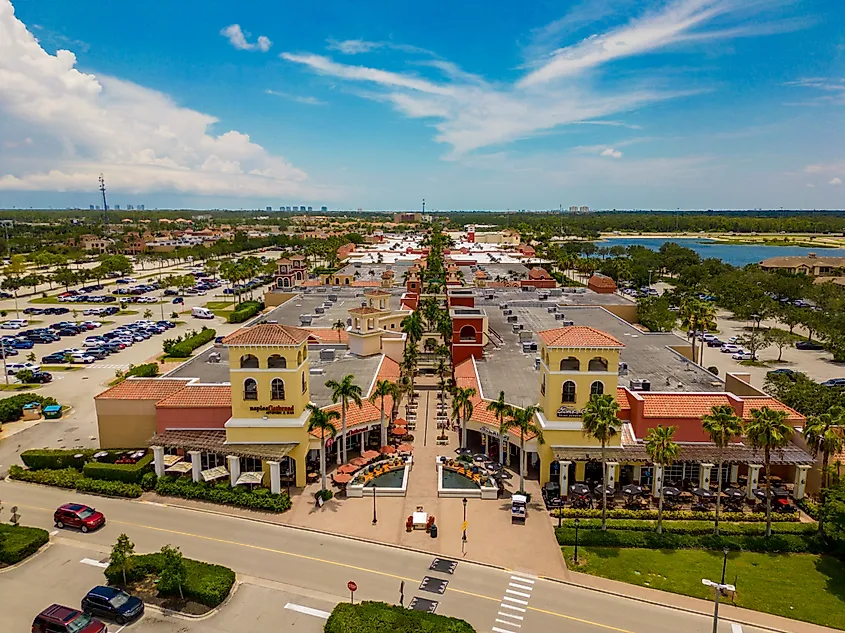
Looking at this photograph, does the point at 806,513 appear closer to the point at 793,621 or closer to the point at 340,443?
the point at 793,621

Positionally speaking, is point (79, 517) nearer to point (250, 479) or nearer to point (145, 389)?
point (250, 479)

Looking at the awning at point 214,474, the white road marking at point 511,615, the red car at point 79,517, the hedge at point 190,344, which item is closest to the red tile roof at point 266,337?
the awning at point 214,474

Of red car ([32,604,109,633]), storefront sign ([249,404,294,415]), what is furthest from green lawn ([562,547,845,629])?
red car ([32,604,109,633])

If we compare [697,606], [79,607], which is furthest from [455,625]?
[79,607]

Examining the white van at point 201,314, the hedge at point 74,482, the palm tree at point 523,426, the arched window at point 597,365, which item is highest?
the arched window at point 597,365

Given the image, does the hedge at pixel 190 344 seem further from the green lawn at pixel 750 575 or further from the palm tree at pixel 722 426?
the palm tree at pixel 722 426

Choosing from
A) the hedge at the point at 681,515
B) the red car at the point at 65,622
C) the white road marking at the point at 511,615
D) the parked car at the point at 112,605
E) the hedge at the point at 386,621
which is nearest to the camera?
the hedge at the point at 386,621
